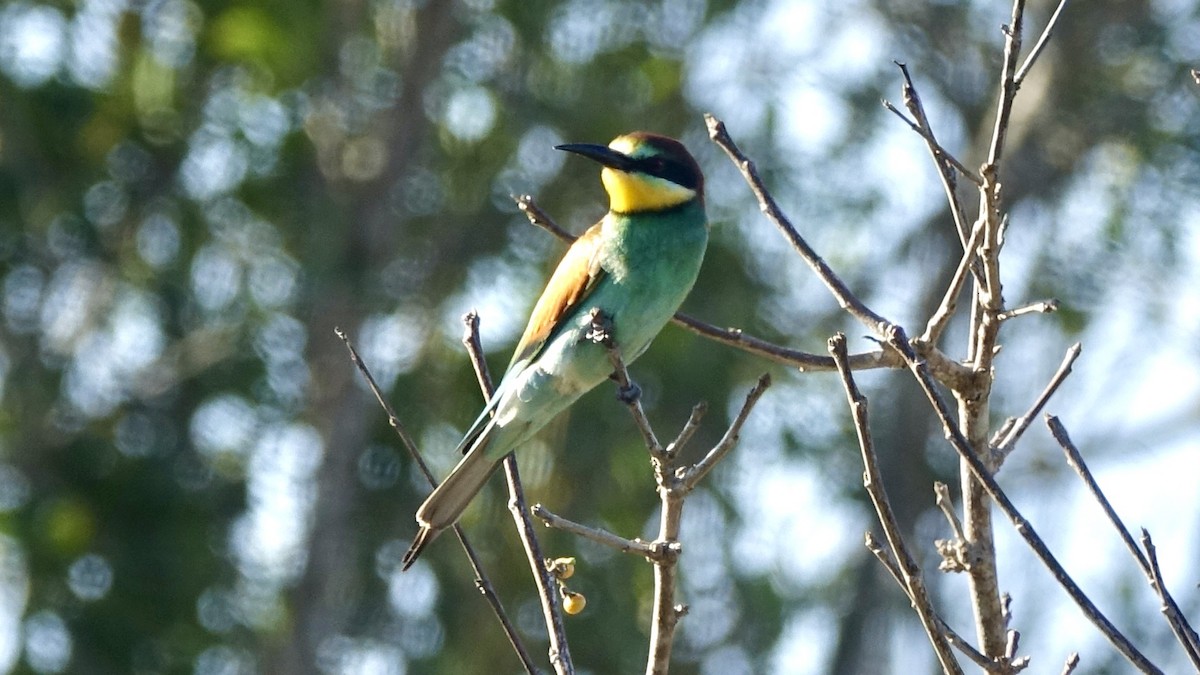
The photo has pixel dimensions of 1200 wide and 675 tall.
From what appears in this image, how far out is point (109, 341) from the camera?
698 centimetres

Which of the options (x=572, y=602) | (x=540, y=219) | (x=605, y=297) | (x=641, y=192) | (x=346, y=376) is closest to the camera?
(x=572, y=602)

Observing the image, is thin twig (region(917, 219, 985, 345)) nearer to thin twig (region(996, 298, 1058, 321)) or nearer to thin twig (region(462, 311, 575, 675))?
thin twig (region(996, 298, 1058, 321))

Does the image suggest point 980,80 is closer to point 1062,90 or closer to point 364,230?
point 1062,90

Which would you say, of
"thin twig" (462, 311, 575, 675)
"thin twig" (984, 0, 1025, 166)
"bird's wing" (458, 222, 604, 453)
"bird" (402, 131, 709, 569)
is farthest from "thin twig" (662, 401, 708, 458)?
"bird's wing" (458, 222, 604, 453)

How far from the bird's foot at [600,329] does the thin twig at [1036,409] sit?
0.65m

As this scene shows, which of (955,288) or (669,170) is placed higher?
(955,288)

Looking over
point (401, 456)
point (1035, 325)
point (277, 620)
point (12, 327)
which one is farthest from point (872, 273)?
point (12, 327)

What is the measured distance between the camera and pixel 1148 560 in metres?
1.86

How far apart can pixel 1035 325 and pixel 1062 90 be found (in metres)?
1.18

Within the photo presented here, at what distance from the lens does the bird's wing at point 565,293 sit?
3.14 metres

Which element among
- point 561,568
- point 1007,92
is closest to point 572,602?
point 561,568

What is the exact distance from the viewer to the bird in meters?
2.98

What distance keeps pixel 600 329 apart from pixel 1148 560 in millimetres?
1081

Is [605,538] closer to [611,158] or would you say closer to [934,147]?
[934,147]
